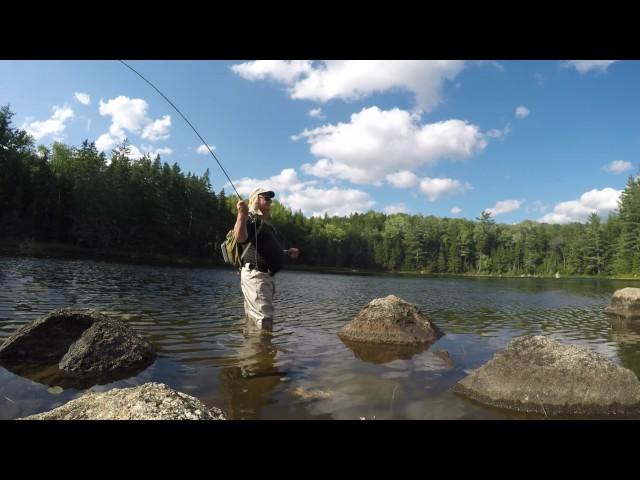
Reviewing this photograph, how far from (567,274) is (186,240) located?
120579 millimetres

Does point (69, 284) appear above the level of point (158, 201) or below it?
below

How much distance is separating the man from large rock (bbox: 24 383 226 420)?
4.00 meters

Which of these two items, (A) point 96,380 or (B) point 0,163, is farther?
(B) point 0,163

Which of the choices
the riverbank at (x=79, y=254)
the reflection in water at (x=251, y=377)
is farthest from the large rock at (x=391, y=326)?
the riverbank at (x=79, y=254)

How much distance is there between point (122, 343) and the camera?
289 inches

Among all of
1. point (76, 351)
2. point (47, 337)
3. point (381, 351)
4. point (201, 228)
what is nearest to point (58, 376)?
point (76, 351)

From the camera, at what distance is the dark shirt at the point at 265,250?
306 inches

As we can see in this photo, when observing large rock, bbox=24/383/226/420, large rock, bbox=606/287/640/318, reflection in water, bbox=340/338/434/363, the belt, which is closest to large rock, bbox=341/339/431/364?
reflection in water, bbox=340/338/434/363

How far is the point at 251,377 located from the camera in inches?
257

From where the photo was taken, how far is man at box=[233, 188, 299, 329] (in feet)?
25.5

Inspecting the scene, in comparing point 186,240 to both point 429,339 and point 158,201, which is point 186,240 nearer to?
point 158,201

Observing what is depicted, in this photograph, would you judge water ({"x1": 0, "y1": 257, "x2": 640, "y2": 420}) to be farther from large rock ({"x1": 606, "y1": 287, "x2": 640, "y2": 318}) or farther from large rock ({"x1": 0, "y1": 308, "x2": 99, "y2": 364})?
large rock ({"x1": 606, "y1": 287, "x2": 640, "y2": 318})
